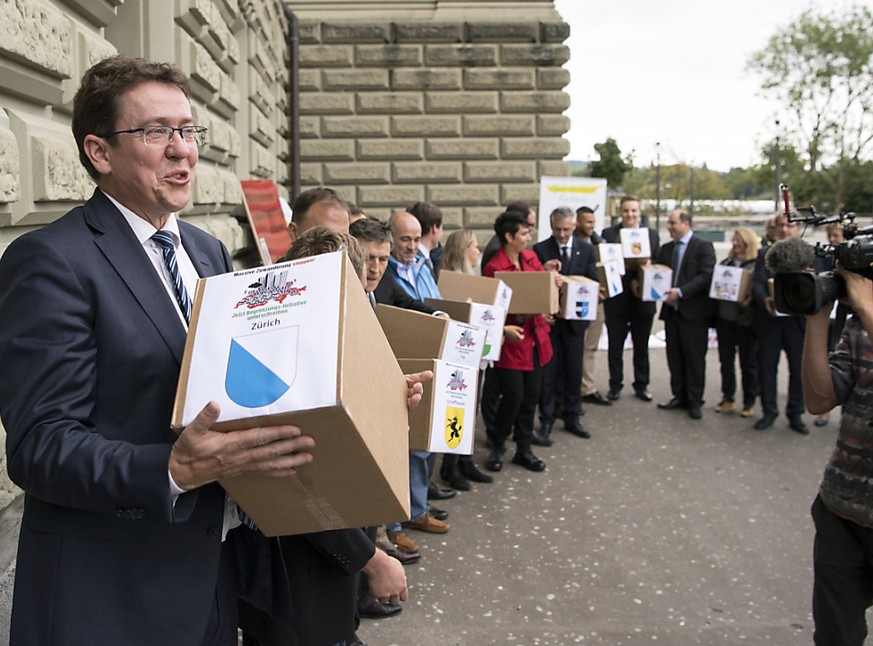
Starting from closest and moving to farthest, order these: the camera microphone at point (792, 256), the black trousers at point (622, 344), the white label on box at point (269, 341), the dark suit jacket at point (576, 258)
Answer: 1. the white label on box at point (269, 341)
2. the camera microphone at point (792, 256)
3. the dark suit jacket at point (576, 258)
4. the black trousers at point (622, 344)

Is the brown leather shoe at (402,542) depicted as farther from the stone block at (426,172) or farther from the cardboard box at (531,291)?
the stone block at (426,172)

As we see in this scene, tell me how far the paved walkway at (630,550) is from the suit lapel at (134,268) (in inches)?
99.0

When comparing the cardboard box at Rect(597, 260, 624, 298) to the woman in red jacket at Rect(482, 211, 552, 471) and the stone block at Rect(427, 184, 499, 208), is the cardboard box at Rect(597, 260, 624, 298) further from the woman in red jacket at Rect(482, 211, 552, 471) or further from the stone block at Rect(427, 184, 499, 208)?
the stone block at Rect(427, 184, 499, 208)

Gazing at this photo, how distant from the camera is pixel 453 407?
3.92 m

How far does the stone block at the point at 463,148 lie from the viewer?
11.5m

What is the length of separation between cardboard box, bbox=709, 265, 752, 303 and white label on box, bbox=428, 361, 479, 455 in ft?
15.5

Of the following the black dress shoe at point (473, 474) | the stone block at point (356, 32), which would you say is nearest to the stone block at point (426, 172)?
the stone block at point (356, 32)

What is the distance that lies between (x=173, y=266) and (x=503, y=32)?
10.5 metres

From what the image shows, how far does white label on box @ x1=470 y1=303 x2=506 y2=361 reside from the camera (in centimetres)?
520

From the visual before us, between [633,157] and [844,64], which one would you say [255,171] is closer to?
[633,157]

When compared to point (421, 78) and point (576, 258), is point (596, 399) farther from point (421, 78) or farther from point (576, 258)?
point (421, 78)

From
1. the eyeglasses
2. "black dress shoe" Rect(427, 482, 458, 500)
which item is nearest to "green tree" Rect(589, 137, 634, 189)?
"black dress shoe" Rect(427, 482, 458, 500)

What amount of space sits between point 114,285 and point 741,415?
24.9ft

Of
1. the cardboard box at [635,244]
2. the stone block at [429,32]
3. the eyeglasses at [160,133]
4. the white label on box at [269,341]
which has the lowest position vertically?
the white label on box at [269,341]
